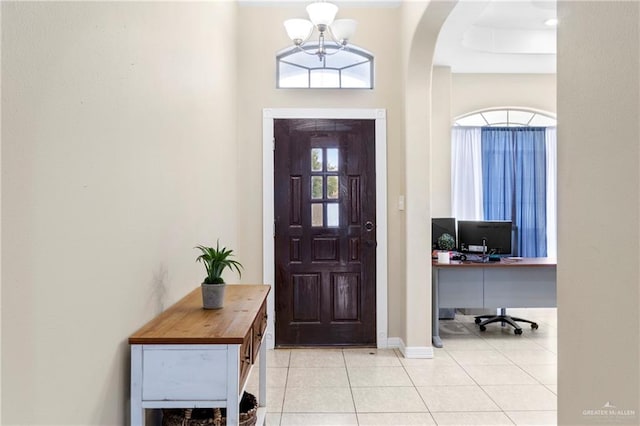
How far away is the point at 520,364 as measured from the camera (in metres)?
3.63

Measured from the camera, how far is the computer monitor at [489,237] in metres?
4.47

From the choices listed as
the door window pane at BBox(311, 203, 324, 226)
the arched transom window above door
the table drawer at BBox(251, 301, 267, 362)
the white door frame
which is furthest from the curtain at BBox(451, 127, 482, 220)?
the table drawer at BBox(251, 301, 267, 362)

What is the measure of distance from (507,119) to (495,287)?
277cm

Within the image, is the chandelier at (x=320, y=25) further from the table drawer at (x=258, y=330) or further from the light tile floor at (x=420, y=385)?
the light tile floor at (x=420, y=385)

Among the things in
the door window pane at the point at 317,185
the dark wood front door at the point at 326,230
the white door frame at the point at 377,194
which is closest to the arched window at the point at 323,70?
the white door frame at the point at 377,194

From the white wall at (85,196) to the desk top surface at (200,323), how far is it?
2.8 inches

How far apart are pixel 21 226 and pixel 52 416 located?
53 centimetres

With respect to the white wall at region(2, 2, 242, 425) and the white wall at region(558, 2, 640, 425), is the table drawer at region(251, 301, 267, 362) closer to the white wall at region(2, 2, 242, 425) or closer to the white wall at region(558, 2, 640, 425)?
the white wall at region(2, 2, 242, 425)

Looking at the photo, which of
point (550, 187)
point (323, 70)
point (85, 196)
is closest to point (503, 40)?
point (550, 187)

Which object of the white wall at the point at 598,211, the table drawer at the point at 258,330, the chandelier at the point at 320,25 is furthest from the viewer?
the chandelier at the point at 320,25

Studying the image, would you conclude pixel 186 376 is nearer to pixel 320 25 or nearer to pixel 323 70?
pixel 320 25

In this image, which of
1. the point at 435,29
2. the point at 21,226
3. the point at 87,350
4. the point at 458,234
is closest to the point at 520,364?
the point at 458,234

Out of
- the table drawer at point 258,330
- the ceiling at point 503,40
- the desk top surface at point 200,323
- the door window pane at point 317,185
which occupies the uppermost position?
the ceiling at point 503,40

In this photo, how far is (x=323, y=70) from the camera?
4.20m
